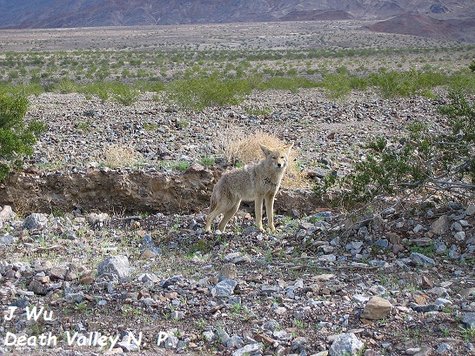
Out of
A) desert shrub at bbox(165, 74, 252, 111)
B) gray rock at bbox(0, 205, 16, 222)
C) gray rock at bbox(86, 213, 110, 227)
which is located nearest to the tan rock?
gray rock at bbox(86, 213, 110, 227)

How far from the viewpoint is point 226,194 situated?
9.61 metres

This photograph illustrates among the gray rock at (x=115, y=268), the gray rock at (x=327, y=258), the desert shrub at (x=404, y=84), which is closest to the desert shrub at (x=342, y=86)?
the desert shrub at (x=404, y=84)

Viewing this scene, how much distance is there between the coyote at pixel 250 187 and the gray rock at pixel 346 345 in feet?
13.7

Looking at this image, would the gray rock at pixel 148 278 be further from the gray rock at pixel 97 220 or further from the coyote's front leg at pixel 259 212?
the gray rock at pixel 97 220

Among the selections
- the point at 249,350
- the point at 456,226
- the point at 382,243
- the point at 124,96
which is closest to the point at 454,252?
the point at 456,226

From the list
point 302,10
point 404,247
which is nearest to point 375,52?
point 404,247

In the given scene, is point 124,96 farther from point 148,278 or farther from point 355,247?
point 148,278

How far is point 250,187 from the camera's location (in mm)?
9750

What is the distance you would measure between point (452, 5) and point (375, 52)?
67.8 metres

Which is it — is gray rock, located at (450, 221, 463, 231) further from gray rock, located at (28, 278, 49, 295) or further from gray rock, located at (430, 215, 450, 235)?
gray rock, located at (28, 278, 49, 295)

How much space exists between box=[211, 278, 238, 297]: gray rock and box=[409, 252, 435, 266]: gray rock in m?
2.04

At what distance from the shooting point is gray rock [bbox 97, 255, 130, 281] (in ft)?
23.4

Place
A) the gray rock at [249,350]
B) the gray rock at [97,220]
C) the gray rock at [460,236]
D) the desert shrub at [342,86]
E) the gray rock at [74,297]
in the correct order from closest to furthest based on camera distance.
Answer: the gray rock at [249,350]
the gray rock at [74,297]
the gray rock at [460,236]
the gray rock at [97,220]
the desert shrub at [342,86]

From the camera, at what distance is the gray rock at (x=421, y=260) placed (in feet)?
24.2
